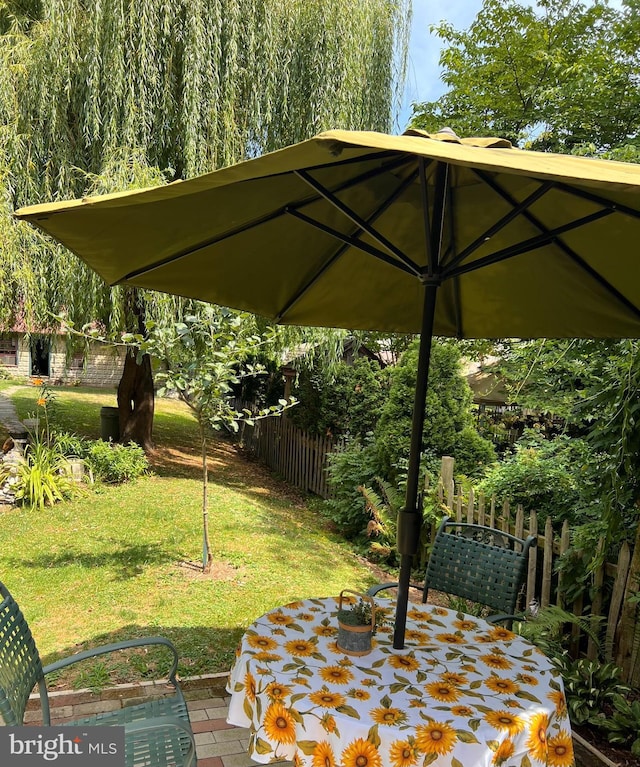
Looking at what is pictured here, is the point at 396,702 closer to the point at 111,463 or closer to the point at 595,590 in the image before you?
the point at 595,590

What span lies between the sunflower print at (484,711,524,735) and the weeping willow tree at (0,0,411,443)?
5.71 metres

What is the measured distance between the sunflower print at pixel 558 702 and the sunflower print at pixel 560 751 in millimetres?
52

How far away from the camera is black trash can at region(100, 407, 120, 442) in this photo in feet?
28.8

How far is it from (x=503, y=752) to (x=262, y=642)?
83 centimetres

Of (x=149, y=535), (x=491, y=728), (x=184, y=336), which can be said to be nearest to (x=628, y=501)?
(x=491, y=728)

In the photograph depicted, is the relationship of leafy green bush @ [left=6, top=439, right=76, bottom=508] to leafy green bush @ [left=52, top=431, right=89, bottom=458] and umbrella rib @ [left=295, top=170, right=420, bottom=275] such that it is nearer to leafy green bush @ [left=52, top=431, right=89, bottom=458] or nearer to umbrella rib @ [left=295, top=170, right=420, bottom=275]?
leafy green bush @ [left=52, top=431, right=89, bottom=458]

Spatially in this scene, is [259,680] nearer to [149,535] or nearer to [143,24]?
[149,535]

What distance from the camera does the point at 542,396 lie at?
8.13 m

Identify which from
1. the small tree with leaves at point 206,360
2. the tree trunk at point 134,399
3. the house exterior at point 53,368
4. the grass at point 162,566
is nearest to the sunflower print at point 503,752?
the grass at point 162,566

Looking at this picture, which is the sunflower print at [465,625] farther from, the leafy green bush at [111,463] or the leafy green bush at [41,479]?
the leafy green bush at [111,463]

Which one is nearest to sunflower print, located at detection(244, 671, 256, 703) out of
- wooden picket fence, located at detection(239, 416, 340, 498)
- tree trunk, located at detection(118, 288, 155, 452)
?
wooden picket fence, located at detection(239, 416, 340, 498)

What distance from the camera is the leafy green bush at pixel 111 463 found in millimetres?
7609

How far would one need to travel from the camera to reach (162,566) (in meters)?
5.16

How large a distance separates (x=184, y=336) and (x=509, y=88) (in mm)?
10208
